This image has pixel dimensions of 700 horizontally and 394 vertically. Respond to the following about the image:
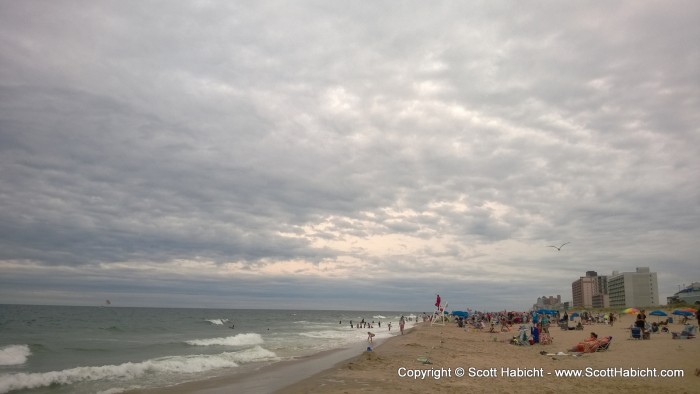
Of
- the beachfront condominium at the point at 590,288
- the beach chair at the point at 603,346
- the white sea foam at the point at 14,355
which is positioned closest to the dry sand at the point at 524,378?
the beach chair at the point at 603,346

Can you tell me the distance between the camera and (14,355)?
23.4 meters

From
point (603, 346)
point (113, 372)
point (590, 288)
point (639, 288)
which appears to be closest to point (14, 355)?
point (113, 372)

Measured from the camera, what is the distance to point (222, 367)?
18906mm

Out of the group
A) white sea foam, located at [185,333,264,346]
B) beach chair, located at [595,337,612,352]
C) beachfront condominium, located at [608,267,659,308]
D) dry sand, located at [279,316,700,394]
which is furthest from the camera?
beachfront condominium, located at [608,267,659,308]

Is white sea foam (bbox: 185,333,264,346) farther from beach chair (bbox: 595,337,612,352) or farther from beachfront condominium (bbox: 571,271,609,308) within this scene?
beachfront condominium (bbox: 571,271,609,308)

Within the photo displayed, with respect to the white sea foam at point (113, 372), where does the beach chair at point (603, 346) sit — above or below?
above

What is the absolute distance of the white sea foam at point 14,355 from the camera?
2183 centimetres

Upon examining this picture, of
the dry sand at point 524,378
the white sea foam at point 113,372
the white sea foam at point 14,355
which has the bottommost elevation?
the white sea foam at point 14,355

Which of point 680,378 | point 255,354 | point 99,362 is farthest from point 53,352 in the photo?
point 680,378

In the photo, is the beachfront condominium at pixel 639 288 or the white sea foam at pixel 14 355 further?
the beachfront condominium at pixel 639 288

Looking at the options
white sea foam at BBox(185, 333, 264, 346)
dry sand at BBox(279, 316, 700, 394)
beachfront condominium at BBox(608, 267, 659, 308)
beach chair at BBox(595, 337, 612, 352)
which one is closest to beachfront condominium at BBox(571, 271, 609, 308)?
beachfront condominium at BBox(608, 267, 659, 308)

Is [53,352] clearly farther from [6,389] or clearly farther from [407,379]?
[407,379]

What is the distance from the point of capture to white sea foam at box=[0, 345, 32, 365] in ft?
71.6

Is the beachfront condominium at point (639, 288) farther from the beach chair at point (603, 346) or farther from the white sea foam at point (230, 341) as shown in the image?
the beach chair at point (603, 346)
